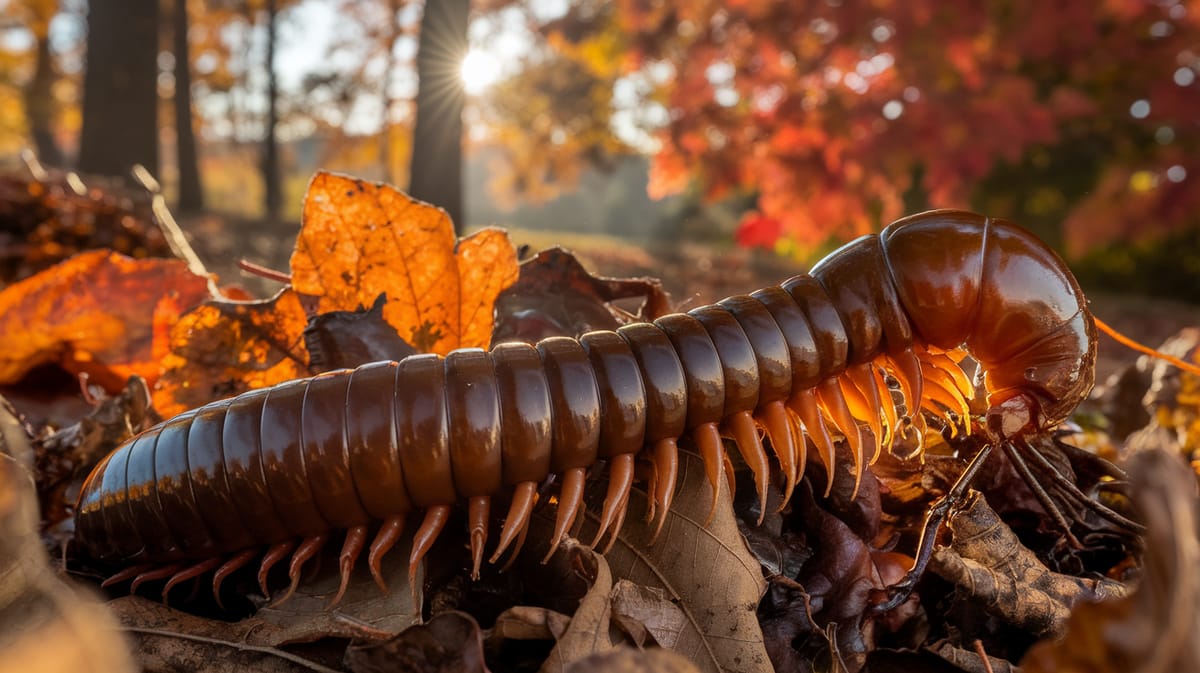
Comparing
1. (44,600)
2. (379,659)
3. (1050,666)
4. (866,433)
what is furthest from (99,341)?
(1050,666)

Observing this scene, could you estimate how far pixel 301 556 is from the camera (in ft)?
5.62

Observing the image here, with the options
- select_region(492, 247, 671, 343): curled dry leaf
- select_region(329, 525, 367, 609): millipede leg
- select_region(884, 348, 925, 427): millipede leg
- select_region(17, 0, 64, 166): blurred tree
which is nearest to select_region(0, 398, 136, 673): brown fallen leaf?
select_region(329, 525, 367, 609): millipede leg

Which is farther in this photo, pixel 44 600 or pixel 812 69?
pixel 812 69

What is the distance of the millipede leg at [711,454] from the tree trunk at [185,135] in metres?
17.6

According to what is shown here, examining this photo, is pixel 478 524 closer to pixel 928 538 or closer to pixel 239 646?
pixel 239 646

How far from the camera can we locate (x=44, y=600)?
125 cm

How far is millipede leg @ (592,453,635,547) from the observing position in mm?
1658

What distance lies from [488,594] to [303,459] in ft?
1.55

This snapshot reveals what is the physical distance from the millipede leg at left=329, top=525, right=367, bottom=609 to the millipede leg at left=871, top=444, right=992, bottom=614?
104 centimetres

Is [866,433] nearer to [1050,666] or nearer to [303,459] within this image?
[1050,666]

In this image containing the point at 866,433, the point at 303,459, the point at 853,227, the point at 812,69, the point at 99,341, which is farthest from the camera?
the point at 853,227

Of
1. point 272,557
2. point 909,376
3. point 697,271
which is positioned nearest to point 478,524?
point 272,557

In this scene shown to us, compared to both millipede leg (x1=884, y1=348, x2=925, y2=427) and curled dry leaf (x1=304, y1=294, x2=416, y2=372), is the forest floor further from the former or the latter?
millipede leg (x1=884, y1=348, x2=925, y2=427)

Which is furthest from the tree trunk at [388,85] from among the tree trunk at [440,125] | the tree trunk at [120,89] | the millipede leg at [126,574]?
the millipede leg at [126,574]
